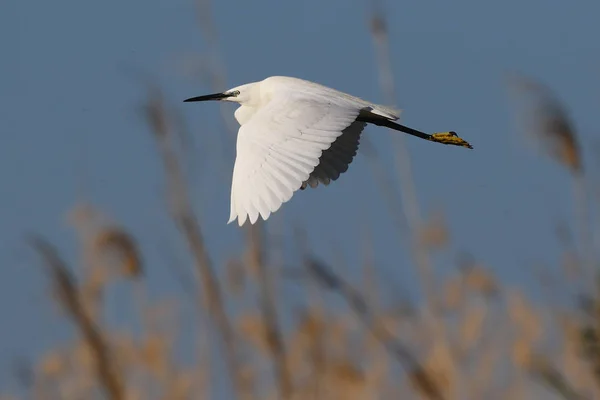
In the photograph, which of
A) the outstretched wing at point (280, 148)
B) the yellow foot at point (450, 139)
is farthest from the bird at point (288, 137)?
the yellow foot at point (450, 139)

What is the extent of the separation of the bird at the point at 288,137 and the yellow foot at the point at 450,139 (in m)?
0.21

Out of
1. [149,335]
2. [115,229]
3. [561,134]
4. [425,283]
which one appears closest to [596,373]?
[561,134]

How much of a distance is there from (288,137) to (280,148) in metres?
0.06

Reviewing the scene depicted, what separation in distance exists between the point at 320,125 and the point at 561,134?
743 millimetres

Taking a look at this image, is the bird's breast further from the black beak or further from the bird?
the black beak

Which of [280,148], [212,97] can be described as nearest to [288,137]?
[280,148]

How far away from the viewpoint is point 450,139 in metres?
3.41

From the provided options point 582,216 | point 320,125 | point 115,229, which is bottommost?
point 582,216

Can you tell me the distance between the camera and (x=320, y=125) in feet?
8.27

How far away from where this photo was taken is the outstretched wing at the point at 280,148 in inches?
88.8

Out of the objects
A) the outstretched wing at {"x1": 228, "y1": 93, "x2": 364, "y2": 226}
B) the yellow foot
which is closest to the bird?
the outstretched wing at {"x1": 228, "y1": 93, "x2": 364, "y2": 226}

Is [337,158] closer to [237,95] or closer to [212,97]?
[237,95]

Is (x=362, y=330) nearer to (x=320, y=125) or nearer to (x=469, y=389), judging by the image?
(x=469, y=389)

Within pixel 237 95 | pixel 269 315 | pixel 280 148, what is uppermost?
pixel 237 95
